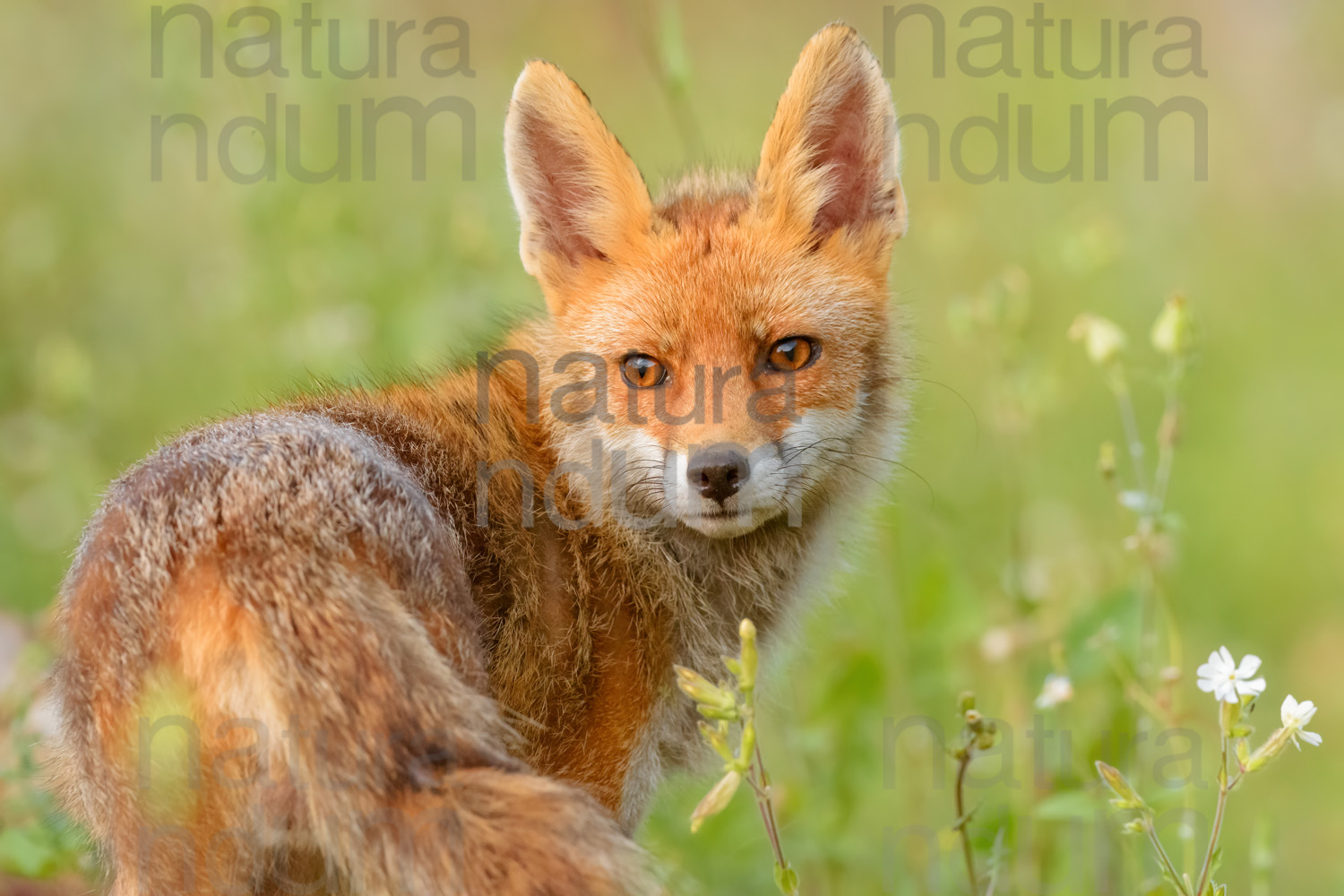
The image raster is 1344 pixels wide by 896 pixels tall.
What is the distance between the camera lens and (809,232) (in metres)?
4.50

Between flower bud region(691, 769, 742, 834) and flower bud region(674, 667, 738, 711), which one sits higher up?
flower bud region(674, 667, 738, 711)

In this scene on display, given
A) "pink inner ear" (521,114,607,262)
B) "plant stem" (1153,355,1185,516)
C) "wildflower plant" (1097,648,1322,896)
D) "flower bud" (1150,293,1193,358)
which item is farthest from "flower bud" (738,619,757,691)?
"pink inner ear" (521,114,607,262)

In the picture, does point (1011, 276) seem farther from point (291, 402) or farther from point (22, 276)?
point (22, 276)

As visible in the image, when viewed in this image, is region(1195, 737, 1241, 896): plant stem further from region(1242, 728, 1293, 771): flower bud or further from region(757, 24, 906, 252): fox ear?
region(757, 24, 906, 252): fox ear

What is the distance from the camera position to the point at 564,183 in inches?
180

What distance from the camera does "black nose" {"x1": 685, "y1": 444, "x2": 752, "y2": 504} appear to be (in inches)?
145

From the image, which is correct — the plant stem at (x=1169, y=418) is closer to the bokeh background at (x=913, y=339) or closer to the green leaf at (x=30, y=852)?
the bokeh background at (x=913, y=339)

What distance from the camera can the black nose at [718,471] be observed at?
3680 mm

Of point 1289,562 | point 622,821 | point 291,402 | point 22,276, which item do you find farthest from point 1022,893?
point 22,276

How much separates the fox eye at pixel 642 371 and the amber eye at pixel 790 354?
376mm

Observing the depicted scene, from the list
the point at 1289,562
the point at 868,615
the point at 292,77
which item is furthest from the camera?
the point at 1289,562

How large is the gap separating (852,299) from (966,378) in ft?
17.3

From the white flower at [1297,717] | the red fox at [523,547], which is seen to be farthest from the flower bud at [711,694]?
the white flower at [1297,717]

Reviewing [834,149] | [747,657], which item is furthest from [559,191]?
[747,657]
